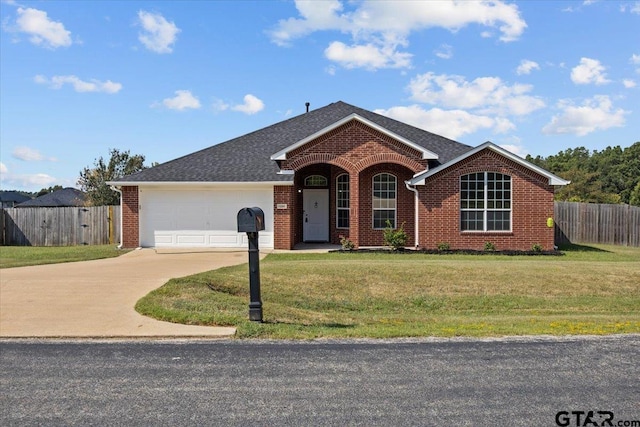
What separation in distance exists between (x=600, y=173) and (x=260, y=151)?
176 ft

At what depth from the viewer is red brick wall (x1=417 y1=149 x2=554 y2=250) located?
1859 cm

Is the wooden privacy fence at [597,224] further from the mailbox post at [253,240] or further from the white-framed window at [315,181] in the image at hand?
the mailbox post at [253,240]

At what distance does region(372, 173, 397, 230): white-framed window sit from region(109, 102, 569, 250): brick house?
1.5 inches

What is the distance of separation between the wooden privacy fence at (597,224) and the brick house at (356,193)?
22.8 feet

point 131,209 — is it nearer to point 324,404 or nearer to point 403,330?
point 403,330

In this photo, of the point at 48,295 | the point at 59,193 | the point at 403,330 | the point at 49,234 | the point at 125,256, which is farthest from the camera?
the point at 59,193

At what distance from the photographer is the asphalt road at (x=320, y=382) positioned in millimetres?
4355

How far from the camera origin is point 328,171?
21203 mm

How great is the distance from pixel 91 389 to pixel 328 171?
16.8 meters

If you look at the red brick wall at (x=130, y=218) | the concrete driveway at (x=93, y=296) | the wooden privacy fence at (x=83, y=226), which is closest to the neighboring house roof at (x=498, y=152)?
the concrete driveway at (x=93, y=296)

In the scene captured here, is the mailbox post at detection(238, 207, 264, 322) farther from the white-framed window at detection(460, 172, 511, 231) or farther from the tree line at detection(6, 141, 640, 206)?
the tree line at detection(6, 141, 640, 206)

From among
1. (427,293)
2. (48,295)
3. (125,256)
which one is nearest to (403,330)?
(427,293)

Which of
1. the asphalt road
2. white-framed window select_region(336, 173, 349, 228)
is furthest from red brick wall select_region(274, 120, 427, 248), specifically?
the asphalt road

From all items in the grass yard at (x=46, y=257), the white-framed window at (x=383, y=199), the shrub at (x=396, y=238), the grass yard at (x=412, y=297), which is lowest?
the grass yard at (x=412, y=297)
